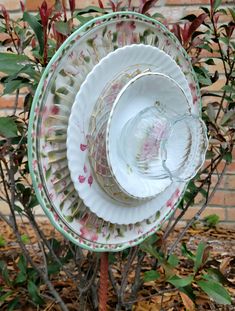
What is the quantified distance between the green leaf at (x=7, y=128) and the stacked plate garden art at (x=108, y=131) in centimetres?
20

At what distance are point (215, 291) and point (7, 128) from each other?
0.66 metres

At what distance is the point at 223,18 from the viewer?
7.60 ft

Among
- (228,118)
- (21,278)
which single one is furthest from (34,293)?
(228,118)

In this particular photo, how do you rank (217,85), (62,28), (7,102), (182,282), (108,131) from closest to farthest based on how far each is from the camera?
(108,131) → (62,28) → (182,282) → (217,85) → (7,102)

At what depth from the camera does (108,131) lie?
88 centimetres

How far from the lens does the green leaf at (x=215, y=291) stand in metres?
1.34

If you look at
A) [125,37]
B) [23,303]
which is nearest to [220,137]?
[125,37]

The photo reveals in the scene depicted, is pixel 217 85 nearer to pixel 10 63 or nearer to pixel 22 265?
pixel 22 265

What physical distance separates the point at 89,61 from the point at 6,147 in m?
0.32

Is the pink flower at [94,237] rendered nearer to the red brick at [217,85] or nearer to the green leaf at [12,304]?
the green leaf at [12,304]

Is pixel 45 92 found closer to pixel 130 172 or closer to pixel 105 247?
pixel 130 172

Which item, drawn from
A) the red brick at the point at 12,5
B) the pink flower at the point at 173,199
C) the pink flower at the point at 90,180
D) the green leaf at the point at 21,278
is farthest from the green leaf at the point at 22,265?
the red brick at the point at 12,5

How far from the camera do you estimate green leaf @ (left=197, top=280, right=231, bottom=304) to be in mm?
1336

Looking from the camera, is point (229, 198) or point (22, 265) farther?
point (229, 198)
